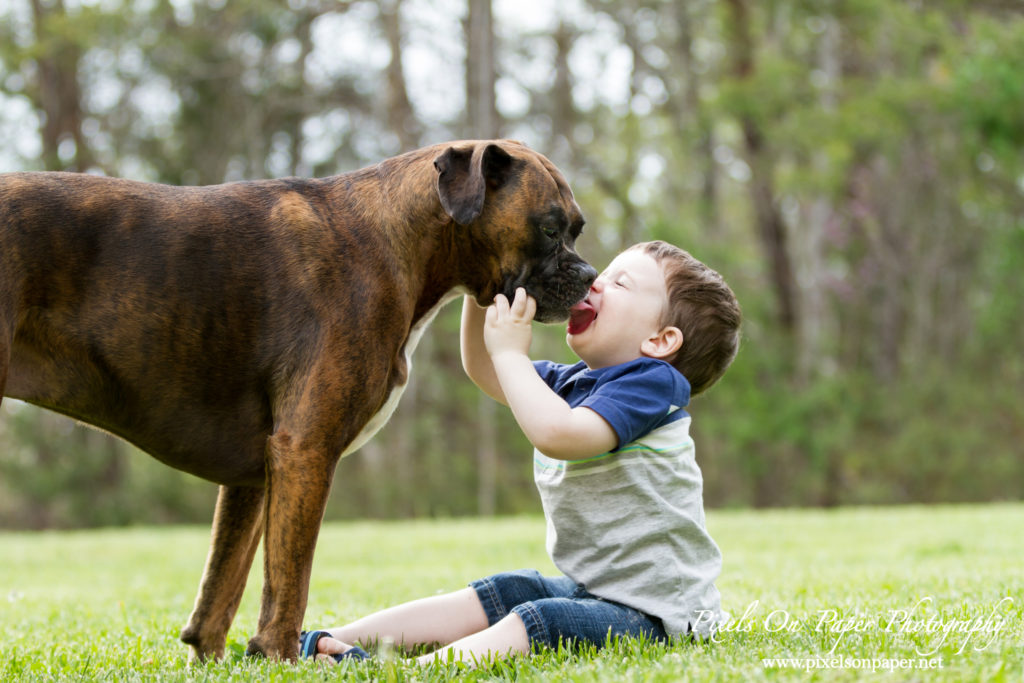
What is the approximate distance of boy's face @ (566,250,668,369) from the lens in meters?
3.68

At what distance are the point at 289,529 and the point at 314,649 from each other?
517 mm

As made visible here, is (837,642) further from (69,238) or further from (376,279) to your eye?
(69,238)

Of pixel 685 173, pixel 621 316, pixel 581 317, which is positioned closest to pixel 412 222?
pixel 581 317

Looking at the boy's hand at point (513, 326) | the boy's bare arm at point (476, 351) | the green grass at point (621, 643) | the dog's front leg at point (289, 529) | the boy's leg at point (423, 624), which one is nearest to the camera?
the green grass at point (621, 643)

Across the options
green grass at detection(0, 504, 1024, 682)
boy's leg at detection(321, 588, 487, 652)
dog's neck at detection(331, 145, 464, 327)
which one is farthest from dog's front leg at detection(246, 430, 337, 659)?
dog's neck at detection(331, 145, 464, 327)

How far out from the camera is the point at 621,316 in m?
3.68

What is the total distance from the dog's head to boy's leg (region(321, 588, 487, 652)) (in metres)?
1.06

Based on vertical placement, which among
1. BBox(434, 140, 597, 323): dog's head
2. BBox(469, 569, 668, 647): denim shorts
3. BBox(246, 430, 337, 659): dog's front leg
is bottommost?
BBox(469, 569, 668, 647): denim shorts

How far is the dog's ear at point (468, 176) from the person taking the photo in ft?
11.1

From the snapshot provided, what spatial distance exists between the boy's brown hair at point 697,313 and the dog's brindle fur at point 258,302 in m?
0.33

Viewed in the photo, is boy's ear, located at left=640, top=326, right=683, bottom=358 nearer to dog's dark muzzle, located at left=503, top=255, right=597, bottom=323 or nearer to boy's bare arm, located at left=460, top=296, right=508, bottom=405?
dog's dark muzzle, located at left=503, top=255, right=597, bottom=323

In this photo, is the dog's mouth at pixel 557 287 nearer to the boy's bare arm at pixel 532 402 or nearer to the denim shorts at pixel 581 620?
the boy's bare arm at pixel 532 402

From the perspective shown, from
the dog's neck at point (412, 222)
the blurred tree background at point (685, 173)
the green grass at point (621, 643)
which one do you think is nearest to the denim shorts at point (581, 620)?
the green grass at point (621, 643)

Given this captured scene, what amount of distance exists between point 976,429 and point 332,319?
20.2 m
